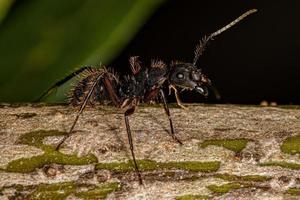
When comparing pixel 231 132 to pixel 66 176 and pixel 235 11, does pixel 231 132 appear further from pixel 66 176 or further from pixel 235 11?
pixel 235 11

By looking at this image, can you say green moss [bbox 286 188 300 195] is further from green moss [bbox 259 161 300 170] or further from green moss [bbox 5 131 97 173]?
green moss [bbox 5 131 97 173]

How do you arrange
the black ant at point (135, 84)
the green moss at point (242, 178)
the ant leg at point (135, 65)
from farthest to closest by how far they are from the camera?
the ant leg at point (135, 65) < the black ant at point (135, 84) < the green moss at point (242, 178)

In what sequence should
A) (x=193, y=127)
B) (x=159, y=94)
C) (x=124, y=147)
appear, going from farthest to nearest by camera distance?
(x=159, y=94) < (x=193, y=127) < (x=124, y=147)

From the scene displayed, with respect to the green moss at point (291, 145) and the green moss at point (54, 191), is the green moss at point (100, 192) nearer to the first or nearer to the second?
the green moss at point (54, 191)

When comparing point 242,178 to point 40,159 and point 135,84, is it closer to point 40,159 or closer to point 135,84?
point 40,159

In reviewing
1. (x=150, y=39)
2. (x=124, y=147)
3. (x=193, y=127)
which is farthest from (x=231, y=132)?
(x=150, y=39)

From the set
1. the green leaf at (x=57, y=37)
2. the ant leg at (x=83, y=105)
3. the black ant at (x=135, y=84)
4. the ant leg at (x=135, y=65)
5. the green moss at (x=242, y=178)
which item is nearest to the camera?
the green moss at (x=242, y=178)

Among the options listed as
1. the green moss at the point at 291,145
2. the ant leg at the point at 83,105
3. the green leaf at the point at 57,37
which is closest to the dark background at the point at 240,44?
the green leaf at the point at 57,37
